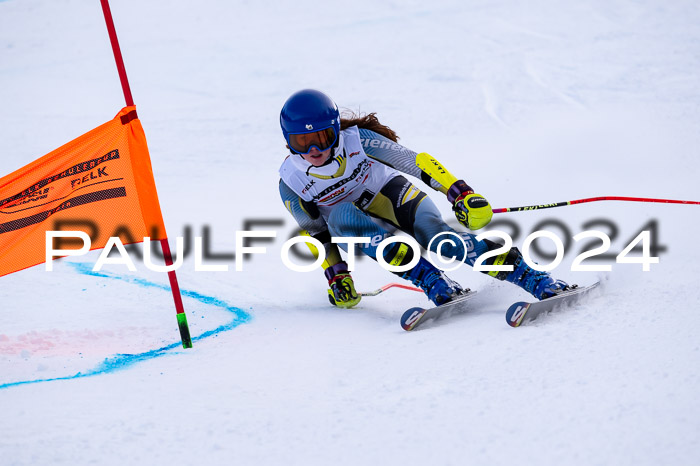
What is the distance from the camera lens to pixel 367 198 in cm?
399

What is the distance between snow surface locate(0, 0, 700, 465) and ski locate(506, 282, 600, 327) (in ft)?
0.17

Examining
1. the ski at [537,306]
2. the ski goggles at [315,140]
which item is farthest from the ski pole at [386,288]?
the ski at [537,306]

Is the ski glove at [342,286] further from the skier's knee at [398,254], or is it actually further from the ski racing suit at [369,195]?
the skier's knee at [398,254]

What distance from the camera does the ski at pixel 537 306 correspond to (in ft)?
10.3

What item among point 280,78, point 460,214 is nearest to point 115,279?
point 460,214

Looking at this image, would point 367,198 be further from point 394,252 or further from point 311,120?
point 311,120

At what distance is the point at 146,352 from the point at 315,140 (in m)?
1.31

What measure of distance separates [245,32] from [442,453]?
11735 mm

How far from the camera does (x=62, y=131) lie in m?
9.05

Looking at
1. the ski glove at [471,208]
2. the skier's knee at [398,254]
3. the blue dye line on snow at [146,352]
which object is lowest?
the blue dye line on snow at [146,352]

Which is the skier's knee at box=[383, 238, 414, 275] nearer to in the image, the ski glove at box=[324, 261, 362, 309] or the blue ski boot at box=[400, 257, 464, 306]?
the blue ski boot at box=[400, 257, 464, 306]

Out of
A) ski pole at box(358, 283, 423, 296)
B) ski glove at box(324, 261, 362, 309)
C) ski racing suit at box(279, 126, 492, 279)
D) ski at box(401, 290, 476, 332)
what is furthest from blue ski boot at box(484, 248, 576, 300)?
ski pole at box(358, 283, 423, 296)

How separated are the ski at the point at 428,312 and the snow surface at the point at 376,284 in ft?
0.20

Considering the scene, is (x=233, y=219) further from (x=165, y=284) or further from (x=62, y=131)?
(x=62, y=131)
